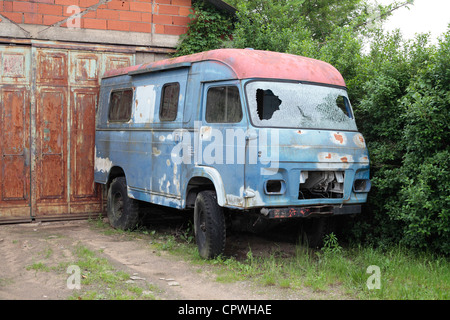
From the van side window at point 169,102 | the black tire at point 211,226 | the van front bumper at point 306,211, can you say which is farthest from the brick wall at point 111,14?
the van front bumper at point 306,211

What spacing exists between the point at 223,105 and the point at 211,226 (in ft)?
5.27

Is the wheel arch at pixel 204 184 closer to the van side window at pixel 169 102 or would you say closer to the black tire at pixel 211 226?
the black tire at pixel 211 226

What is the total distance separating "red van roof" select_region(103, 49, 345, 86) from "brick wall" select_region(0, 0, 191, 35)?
343cm

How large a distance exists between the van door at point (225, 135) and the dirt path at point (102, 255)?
110 cm

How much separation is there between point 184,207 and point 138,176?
150 cm

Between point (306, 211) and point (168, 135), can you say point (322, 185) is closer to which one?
point (306, 211)

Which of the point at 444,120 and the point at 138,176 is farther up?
the point at 444,120

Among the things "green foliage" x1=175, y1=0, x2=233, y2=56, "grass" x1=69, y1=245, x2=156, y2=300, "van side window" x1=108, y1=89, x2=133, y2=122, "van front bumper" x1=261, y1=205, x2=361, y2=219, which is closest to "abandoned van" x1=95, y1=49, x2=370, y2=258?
"van front bumper" x1=261, y1=205, x2=361, y2=219

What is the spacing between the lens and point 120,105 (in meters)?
9.15

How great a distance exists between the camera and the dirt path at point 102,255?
18.2 feet
